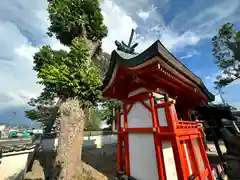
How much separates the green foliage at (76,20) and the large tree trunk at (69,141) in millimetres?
4876

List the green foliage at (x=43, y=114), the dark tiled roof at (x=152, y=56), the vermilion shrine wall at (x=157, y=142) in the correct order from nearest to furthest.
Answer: the dark tiled roof at (x=152, y=56) → the vermilion shrine wall at (x=157, y=142) → the green foliage at (x=43, y=114)

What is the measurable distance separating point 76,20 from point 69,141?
7075 millimetres

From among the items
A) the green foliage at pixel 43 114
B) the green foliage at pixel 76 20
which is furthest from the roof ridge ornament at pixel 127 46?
the green foliage at pixel 43 114

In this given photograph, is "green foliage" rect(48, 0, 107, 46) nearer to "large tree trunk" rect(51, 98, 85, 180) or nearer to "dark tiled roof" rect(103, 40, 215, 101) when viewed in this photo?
"large tree trunk" rect(51, 98, 85, 180)

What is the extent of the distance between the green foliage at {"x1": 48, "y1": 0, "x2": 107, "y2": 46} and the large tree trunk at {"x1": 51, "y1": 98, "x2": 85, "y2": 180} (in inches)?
192

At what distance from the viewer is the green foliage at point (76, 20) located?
837cm

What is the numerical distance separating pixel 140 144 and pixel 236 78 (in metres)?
17.5

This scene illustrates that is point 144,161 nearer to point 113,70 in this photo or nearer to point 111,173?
point 113,70

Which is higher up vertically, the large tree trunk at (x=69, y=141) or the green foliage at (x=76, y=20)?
the green foliage at (x=76, y=20)

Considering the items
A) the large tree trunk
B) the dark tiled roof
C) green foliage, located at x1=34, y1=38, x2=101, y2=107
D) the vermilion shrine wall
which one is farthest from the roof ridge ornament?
the large tree trunk

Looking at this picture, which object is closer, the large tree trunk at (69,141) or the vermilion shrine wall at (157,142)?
the vermilion shrine wall at (157,142)

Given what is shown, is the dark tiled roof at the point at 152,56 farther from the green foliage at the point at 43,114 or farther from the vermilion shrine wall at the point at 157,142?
the green foliage at the point at 43,114

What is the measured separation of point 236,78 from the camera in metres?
16.1

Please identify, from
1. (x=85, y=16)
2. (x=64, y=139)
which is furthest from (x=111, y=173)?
(x=85, y=16)
